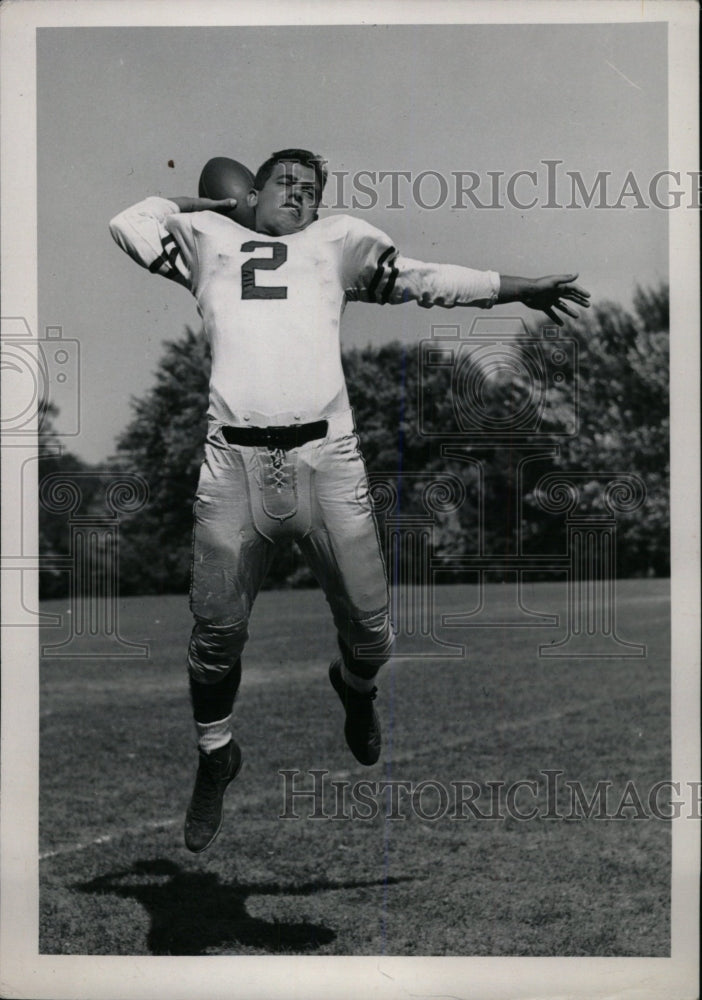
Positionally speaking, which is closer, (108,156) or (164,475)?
(108,156)

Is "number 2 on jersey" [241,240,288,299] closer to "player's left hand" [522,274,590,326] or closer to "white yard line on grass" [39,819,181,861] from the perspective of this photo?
"player's left hand" [522,274,590,326]

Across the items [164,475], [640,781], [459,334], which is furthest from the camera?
[640,781]

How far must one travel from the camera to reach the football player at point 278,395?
16.7 feet

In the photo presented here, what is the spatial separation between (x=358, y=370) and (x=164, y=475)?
126 centimetres

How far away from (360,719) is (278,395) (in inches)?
55.8

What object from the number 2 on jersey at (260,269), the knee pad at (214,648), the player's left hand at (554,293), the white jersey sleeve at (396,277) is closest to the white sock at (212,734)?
the knee pad at (214,648)

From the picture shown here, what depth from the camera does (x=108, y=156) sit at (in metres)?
5.57

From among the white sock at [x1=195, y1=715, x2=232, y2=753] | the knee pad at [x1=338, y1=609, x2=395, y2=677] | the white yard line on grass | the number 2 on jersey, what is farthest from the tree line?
the white yard line on grass

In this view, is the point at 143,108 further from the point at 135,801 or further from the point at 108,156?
the point at 135,801

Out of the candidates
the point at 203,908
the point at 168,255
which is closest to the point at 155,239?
the point at 168,255

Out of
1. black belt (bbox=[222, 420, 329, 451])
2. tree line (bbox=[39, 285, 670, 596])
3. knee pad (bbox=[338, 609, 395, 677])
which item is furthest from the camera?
tree line (bbox=[39, 285, 670, 596])

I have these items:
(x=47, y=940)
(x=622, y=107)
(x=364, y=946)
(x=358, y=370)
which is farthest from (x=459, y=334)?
(x=47, y=940)

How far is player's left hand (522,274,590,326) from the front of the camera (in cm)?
525

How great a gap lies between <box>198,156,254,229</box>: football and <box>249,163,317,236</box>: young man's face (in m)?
0.04
